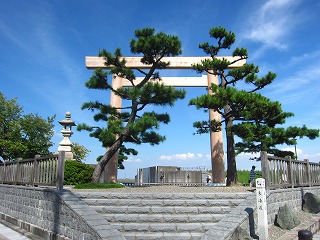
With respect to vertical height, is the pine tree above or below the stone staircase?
above

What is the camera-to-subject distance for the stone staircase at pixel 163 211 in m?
4.99

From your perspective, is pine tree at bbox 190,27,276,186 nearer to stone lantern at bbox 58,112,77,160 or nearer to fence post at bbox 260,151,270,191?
fence post at bbox 260,151,270,191

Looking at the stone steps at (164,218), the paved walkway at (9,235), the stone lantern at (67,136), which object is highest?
the stone lantern at (67,136)

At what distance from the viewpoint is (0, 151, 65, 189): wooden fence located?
638 cm

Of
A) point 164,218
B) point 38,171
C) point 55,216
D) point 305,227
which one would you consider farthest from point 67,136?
point 305,227

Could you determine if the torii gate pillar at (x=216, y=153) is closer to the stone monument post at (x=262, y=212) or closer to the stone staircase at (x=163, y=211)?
the stone staircase at (x=163, y=211)

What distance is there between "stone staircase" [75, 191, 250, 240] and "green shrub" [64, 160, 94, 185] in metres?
3.83

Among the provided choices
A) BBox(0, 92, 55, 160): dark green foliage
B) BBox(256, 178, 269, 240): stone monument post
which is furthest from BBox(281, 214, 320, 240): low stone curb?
BBox(0, 92, 55, 160): dark green foliage

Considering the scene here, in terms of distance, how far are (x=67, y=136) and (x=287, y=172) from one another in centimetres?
838

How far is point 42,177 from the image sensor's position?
713cm

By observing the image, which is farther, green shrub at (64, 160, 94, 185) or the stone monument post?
green shrub at (64, 160, 94, 185)

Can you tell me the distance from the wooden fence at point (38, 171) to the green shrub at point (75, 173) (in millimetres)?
1507

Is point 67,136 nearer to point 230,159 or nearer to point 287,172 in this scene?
point 230,159

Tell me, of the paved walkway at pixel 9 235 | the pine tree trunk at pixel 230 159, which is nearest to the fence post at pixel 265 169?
the pine tree trunk at pixel 230 159
